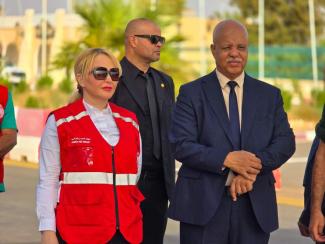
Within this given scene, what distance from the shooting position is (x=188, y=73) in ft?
119

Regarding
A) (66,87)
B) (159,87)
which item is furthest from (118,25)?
(159,87)

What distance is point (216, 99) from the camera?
5504 mm

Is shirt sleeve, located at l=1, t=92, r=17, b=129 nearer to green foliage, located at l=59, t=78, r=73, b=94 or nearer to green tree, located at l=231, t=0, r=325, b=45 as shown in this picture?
green foliage, located at l=59, t=78, r=73, b=94

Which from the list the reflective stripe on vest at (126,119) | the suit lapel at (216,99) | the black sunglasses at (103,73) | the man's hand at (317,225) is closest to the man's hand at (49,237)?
the reflective stripe on vest at (126,119)

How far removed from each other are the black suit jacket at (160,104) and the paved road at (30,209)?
156 inches

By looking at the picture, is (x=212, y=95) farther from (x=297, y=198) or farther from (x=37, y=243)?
(x=297, y=198)

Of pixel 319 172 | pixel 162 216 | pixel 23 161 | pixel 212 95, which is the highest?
pixel 212 95

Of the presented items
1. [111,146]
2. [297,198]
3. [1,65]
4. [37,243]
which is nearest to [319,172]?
[111,146]

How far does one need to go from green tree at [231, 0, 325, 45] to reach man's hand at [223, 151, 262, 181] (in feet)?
292

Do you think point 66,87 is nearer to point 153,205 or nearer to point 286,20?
point 153,205

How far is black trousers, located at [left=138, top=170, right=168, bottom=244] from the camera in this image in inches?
269

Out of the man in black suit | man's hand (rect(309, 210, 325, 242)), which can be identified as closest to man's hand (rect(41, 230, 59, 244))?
man's hand (rect(309, 210, 325, 242))

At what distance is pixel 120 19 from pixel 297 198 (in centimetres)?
2173

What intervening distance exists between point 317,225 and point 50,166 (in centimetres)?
132
